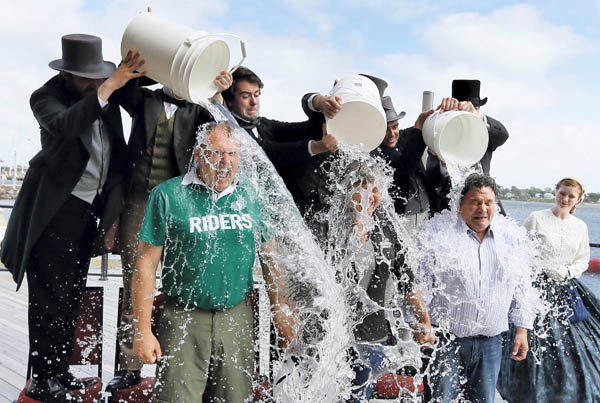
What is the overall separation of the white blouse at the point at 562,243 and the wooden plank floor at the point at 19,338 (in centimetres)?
245

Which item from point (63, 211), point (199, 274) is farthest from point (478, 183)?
point (63, 211)

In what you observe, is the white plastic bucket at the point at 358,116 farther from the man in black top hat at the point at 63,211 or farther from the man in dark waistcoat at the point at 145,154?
the man in black top hat at the point at 63,211

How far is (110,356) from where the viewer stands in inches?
158

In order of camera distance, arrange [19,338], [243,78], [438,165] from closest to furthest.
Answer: [243,78] < [438,165] < [19,338]

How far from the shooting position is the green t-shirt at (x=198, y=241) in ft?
7.36

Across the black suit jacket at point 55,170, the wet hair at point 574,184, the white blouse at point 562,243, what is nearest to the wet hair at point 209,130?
the black suit jacket at point 55,170

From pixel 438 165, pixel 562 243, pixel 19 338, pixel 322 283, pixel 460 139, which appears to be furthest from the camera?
pixel 19 338

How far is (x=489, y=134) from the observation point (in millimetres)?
2906

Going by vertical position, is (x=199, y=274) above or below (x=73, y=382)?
above

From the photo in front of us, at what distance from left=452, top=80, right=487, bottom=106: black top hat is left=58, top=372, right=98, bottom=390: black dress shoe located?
7.48 feet

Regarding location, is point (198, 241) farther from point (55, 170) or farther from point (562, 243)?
point (562, 243)

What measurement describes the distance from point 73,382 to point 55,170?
987 mm

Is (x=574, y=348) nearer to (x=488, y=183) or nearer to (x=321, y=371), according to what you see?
(x=488, y=183)

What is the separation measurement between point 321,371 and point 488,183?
1098mm
